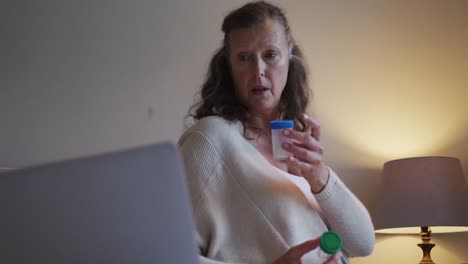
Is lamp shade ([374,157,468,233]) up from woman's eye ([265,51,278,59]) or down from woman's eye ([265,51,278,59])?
down

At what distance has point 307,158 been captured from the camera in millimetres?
1348

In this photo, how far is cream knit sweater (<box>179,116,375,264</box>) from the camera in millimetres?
1335

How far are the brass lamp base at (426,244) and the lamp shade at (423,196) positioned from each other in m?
0.07

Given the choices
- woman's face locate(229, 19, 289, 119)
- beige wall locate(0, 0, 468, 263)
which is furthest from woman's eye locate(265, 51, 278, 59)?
beige wall locate(0, 0, 468, 263)

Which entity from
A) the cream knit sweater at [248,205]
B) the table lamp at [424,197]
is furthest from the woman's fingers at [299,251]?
the table lamp at [424,197]

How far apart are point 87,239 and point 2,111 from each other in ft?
6.07

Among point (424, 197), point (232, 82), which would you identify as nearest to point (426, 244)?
point (424, 197)

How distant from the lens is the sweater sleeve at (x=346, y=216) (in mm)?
1382

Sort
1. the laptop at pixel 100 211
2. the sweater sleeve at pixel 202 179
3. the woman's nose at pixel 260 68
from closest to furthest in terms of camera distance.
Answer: the laptop at pixel 100 211
the sweater sleeve at pixel 202 179
the woman's nose at pixel 260 68

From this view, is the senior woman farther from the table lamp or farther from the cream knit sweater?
the table lamp

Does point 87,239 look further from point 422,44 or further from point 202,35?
point 422,44

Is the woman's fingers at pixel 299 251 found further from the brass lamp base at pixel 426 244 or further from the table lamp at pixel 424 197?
the brass lamp base at pixel 426 244

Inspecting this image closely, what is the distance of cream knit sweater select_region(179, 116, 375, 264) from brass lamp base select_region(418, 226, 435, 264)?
3.67ft

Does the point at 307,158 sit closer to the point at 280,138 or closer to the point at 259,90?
the point at 280,138
